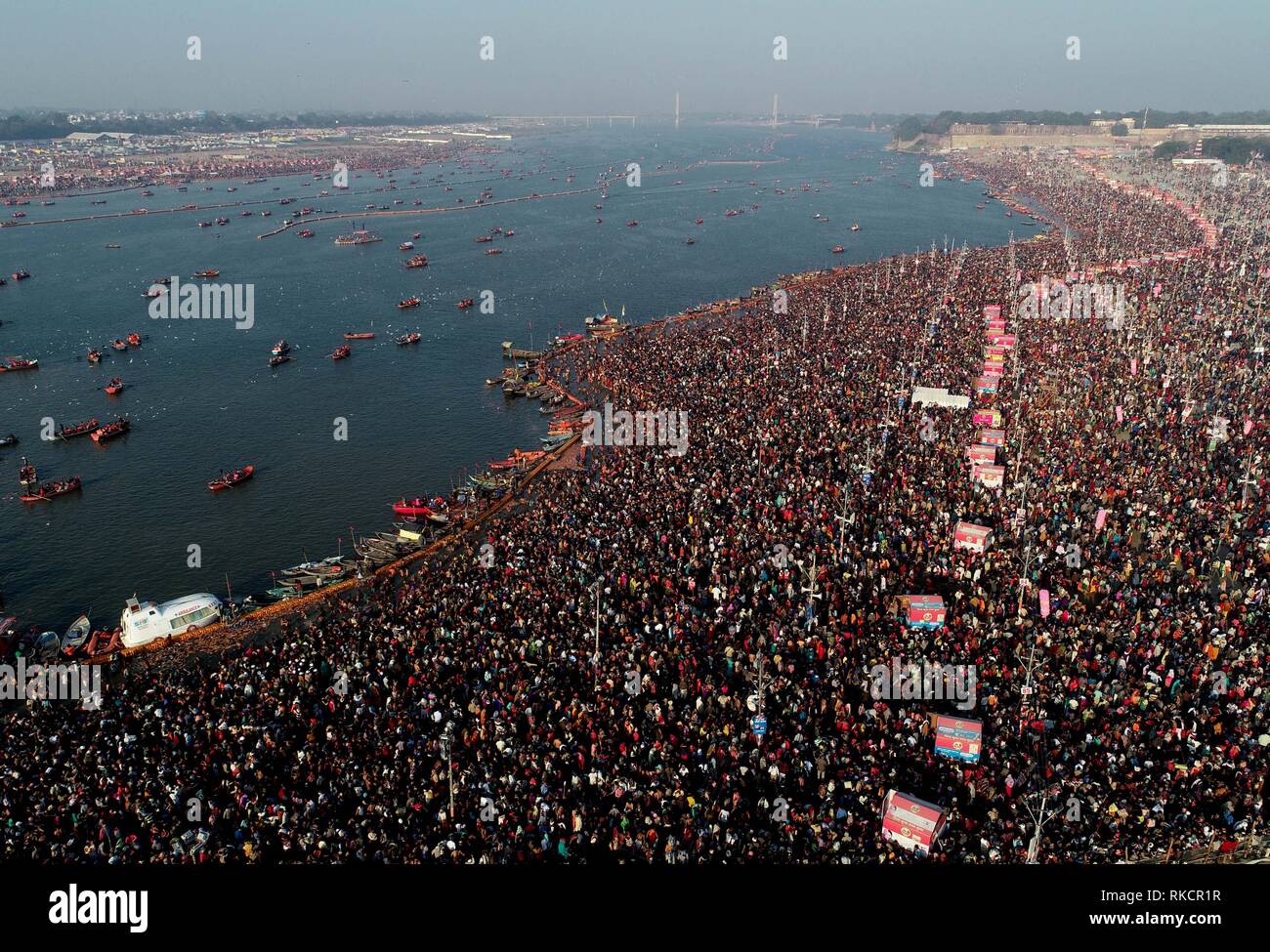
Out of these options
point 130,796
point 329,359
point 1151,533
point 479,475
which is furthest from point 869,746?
point 329,359

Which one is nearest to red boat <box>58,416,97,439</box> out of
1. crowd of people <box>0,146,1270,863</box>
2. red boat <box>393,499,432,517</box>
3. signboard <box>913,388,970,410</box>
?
red boat <box>393,499,432,517</box>

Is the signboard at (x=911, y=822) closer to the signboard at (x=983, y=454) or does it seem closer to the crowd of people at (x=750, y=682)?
the crowd of people at (x=750, y=682)

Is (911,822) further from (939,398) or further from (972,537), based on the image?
(939,398)

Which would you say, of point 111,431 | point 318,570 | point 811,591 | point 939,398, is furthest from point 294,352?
point 811,591

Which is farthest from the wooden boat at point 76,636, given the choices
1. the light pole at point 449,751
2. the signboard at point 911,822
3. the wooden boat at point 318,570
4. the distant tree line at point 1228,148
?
the distant tree line at point 1228,148

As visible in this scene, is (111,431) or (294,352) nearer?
(111,431)
